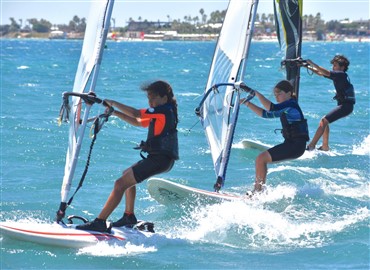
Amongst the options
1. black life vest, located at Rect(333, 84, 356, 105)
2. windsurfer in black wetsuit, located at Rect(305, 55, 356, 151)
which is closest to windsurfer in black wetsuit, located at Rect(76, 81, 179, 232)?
windsurfer in black wetsuit, located at Rect(305, 55, 356, 151)

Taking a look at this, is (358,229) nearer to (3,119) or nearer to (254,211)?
(254,211)

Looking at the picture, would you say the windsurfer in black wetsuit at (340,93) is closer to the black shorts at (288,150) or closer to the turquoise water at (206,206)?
the turquoise water at (206,206)

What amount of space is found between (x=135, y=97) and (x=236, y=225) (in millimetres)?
16358

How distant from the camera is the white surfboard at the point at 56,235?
298 inches

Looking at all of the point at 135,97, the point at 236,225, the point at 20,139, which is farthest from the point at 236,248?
the point at 135,97

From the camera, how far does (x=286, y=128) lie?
952cm

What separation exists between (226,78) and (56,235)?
3047 millimetres

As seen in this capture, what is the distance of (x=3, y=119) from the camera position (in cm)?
1733

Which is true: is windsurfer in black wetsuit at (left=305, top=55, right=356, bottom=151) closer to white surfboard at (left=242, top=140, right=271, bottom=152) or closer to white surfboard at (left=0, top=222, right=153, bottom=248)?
white surfboard at (left=242, top=140, right=271, bottom=152)

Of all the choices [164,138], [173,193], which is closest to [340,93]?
[173,193]

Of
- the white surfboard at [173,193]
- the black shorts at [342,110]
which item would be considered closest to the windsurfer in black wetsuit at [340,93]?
the black shorts at [342,110]

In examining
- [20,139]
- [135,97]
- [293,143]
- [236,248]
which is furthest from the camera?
[135,97]

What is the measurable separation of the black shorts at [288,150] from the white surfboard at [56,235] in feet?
8.10

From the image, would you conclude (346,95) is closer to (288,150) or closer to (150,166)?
(288,150)
